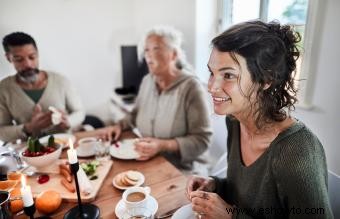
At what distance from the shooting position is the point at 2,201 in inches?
30.3

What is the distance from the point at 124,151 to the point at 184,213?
0.54 meters

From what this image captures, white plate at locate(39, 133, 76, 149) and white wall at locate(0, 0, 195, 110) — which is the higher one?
white wall at locate(0, 0, 195, 110)

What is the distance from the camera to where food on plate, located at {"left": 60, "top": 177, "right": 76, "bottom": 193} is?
97 centimetres

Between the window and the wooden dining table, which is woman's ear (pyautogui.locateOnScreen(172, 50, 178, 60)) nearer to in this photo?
the window

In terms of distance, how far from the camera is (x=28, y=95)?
1181 mm

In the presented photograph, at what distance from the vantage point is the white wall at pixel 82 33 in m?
1.12

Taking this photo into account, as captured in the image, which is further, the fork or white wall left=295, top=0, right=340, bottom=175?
the fork

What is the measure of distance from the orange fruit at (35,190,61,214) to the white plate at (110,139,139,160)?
1.22ft

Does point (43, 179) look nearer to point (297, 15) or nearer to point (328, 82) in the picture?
point (328, 82)

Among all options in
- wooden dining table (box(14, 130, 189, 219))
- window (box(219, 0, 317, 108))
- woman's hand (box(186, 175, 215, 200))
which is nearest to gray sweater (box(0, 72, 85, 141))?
wooden dining table (box(14, 130, 189, 219))

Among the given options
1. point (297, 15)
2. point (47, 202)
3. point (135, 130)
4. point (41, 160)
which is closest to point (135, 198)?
point (47, 202)

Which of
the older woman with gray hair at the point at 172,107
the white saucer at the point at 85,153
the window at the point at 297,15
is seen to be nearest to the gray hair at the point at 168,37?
the older woman with gray hair at the point at 172,107

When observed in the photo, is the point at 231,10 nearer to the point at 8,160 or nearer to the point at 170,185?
the point at 170,185

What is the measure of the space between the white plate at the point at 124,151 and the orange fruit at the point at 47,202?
37cm
